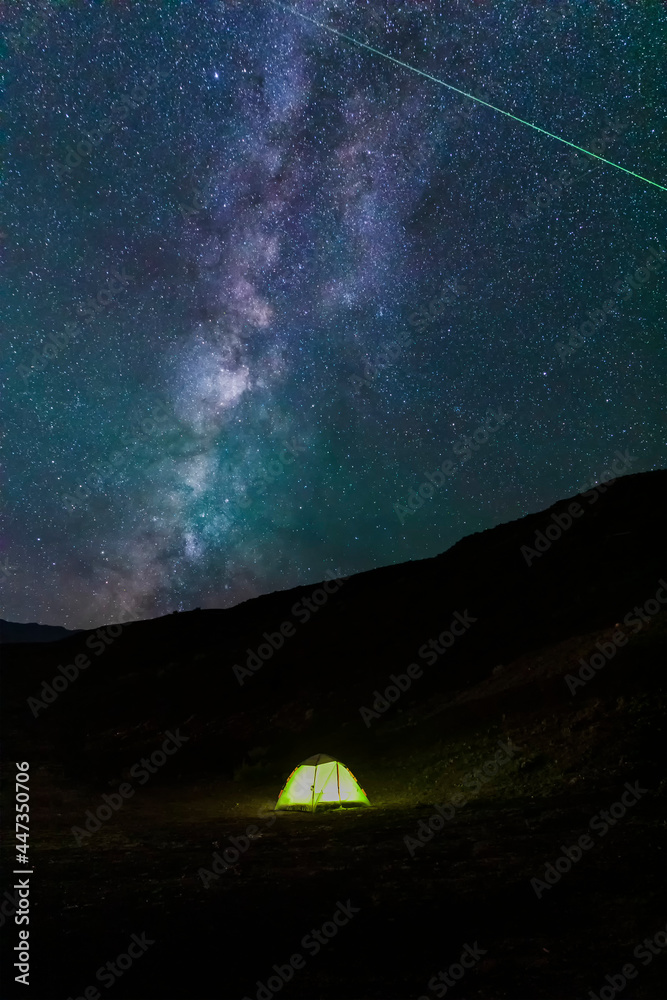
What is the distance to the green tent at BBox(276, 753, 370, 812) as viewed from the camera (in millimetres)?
14188

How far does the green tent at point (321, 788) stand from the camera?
14.2 metres

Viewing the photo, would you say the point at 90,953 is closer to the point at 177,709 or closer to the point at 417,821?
the point at 417,821

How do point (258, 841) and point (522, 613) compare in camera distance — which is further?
point (522, 613)

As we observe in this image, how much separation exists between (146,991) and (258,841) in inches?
228

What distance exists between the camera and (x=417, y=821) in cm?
1135

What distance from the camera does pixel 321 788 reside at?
14.4 m

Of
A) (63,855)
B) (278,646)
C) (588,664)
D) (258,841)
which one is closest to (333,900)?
(258,841)

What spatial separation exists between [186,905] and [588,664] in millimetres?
12748

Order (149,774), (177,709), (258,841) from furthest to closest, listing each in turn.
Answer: (177,709) < (149,774) < (258,841)

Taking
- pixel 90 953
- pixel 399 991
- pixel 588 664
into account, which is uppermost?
pixel 588 664

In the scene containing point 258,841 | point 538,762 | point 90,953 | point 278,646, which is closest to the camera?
point 90,953

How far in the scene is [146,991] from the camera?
5281 millimetres

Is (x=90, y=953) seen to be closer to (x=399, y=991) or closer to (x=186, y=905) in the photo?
(x=186, y=905)

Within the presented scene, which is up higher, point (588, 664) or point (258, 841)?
point (588, 664)
